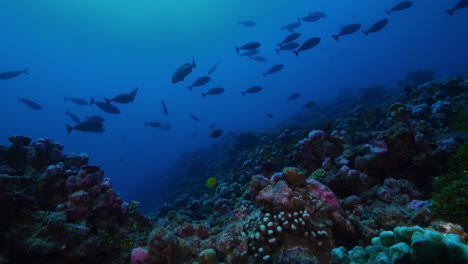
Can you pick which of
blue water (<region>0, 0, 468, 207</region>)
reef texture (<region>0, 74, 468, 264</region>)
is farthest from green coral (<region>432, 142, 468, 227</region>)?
blue water (<region>0, 0, 468, 207</region>)

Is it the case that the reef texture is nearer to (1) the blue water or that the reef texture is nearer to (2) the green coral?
(2) the green coral

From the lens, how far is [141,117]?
538 feet

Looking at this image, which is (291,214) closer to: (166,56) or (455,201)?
(455,201)

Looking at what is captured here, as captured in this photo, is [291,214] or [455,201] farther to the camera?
[291,214]

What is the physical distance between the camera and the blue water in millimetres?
80875

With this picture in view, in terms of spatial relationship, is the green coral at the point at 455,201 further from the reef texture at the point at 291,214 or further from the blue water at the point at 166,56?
the blue water at the point at 166,56

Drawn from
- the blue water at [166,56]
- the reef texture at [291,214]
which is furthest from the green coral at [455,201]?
the blue water at [166,56]

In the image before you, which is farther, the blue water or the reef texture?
the blue water

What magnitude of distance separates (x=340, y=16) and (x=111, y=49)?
131162 millimetres

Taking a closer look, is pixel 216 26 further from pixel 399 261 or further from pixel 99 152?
pixel 399 261

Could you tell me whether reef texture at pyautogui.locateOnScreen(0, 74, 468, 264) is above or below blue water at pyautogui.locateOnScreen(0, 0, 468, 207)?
below

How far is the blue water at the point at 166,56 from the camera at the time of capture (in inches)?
3184

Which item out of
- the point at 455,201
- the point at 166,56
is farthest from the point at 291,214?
the point at 166,56

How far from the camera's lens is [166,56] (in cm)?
12825
